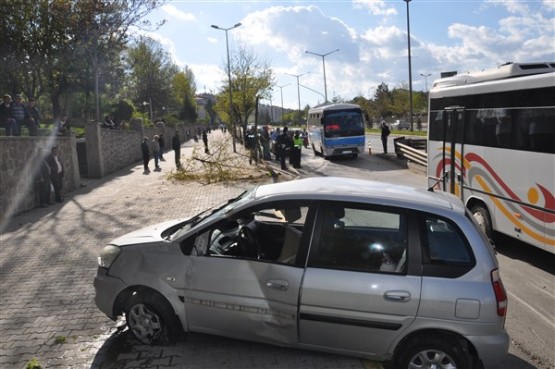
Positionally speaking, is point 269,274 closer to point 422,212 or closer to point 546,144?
point 422,212

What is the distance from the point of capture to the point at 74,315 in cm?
532

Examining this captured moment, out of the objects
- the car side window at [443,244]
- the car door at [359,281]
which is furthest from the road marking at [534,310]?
the car door at [359,281]

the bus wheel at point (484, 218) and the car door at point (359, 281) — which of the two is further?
the bus wheel at point (484, 218)

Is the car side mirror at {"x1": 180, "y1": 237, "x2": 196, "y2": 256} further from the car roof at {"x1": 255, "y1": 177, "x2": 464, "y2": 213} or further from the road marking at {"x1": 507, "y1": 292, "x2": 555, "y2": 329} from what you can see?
the road marking at {"x1": 507, "y1": 292, "x2": 555, "y2": 329}

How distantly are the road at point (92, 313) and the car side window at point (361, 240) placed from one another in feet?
3.26

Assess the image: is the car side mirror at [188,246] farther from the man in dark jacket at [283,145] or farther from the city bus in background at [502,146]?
the man in dark jacket at [283,145]

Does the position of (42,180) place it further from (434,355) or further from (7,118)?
(434,355)

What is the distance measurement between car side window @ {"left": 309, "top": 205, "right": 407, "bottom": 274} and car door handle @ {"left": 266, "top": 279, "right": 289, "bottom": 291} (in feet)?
0.87

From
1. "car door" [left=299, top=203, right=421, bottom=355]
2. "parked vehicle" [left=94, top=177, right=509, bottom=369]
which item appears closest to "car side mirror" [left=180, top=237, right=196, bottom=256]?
"parked vehicle" [left=94, top=177, right=509, bottom=369]

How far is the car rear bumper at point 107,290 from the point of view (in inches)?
174

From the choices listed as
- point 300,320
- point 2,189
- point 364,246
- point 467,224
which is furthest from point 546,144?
point 2,189

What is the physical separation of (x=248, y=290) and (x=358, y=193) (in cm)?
124

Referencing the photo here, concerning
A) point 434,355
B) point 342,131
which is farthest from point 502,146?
point 342,131

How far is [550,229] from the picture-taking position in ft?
20.9
